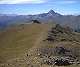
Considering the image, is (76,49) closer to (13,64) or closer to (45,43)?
(45,43)

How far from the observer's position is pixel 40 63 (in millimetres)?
35062

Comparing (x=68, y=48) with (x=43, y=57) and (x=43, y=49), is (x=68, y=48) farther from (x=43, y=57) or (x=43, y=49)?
(x=43, y=57)

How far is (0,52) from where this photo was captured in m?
49.9

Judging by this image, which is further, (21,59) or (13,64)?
(21,59)

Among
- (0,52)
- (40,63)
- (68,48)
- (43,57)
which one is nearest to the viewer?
(40,63)

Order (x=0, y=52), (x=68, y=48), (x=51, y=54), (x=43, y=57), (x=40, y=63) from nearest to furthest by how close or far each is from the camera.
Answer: (x=40, y=63) → (x=43, y=57) → (x=51, y=54) → (x=68, y=48) → (x=0, y=52)

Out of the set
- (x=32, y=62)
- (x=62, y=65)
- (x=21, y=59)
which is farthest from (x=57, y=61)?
(x=21, y=59)

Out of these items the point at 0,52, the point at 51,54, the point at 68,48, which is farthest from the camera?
the point at 0,52

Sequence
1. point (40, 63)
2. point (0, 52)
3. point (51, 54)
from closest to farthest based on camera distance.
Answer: point (40, 63) < point (51, 54) < point (0, 52)

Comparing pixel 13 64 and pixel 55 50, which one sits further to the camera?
pixel 55 50

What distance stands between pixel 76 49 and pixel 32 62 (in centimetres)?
1393

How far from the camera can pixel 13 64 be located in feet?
117

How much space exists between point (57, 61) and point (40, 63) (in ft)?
9.33

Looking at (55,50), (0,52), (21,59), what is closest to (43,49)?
(55,50)
